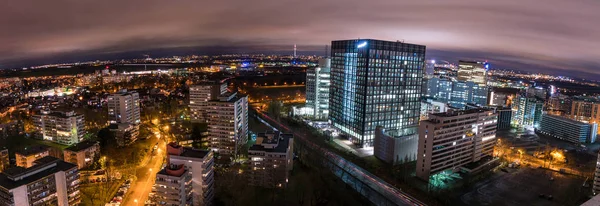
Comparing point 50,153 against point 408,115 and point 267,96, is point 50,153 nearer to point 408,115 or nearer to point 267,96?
point 408,115

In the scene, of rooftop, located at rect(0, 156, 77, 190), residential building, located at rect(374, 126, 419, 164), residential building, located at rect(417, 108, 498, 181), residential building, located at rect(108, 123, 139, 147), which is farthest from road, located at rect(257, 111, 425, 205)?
rooftop, located at rect(0, 156, 77, 190)

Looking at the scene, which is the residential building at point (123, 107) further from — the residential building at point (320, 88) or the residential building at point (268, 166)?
the residential building at point (320, 88)

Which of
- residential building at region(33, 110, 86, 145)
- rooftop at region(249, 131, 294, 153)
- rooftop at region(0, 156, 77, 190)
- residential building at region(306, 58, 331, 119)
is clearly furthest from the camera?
residential building at region(306, 58, 331, 119)

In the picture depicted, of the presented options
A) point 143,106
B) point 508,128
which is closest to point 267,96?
point 143,106

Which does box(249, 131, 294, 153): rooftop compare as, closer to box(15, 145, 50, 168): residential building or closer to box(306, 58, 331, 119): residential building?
box(15, 145, 50, 168): residential building

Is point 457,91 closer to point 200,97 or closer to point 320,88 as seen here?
point 320,88

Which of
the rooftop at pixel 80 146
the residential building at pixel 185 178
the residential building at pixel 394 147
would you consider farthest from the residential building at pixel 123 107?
the residential building at pixel 394 147

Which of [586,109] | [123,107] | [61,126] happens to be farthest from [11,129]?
[586,109]

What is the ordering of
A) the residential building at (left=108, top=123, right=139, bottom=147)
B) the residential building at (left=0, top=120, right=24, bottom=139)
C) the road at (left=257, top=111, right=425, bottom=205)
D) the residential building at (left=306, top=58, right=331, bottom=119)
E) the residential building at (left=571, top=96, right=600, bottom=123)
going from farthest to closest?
the residential building at (left=306, top=58, right=331, bottom=119) → the residential building at (left=571, top=96, right=600, bottom=123) → the residential building at (left=0, top=120, right=24, bottom=139) → the residential building at (left=108, top=123, right=139, bottom=147) → the road at (left=257, top=111, right=425, bottom=205)
